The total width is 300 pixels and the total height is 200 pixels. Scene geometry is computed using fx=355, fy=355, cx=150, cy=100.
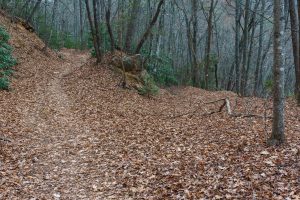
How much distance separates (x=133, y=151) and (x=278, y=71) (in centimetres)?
444

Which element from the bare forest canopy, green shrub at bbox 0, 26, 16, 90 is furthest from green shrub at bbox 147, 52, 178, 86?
green shrub at bbox 0, 26, 16, 90

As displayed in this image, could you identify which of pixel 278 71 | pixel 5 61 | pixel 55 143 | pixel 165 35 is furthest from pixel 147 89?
pixel 165 35

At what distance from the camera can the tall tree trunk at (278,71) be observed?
7.44 meters

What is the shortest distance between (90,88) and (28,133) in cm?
796

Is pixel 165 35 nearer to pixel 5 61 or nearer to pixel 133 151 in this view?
pixel 5 61

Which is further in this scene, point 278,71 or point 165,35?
point 165,35

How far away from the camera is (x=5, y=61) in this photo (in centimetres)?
2031

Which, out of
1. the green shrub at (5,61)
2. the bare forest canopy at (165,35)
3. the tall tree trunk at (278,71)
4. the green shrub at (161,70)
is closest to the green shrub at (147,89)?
the bare forest canopy at (165,35)

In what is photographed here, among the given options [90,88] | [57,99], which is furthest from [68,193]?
[90,88]

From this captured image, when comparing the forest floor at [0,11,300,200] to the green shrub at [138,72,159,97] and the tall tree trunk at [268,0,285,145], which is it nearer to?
the tall tree trunk at [268,0,285,145]

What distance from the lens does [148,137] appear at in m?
11.2

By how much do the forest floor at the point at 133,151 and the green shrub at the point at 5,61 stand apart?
0.75m

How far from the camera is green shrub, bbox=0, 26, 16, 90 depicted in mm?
16805

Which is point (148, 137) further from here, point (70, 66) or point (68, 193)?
point (70, 66)
